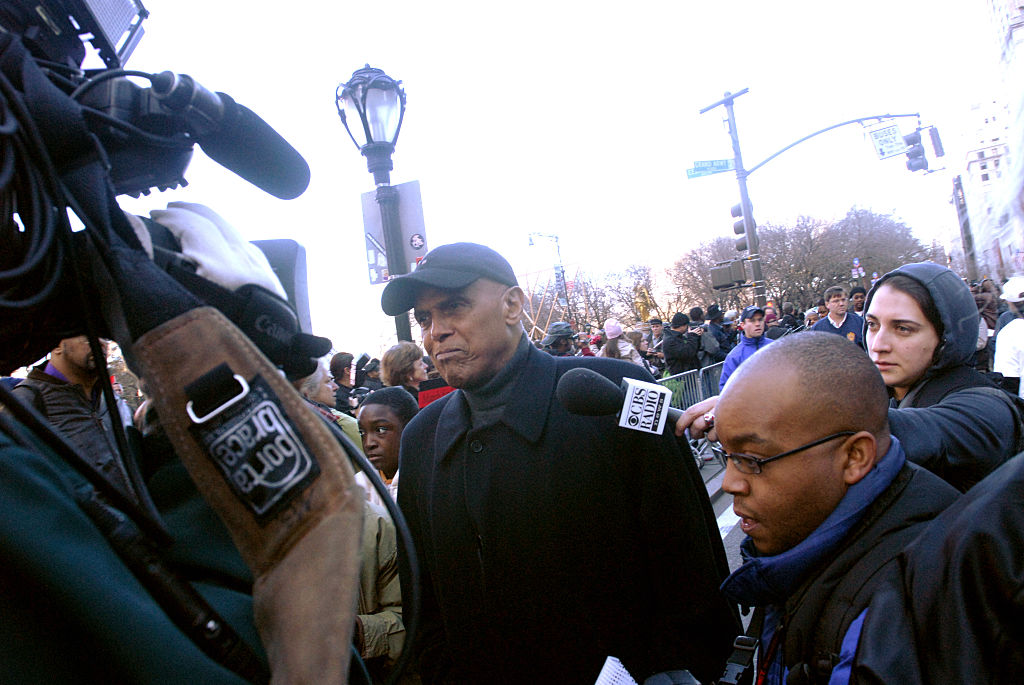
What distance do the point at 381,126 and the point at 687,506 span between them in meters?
4.73

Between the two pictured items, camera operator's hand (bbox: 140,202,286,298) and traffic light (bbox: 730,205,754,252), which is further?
traffic light (bbox: 730,205,754,252)

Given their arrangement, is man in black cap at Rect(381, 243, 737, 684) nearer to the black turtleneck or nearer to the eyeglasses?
the black turtleneck

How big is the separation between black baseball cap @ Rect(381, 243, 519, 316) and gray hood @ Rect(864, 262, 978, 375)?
1.61 m

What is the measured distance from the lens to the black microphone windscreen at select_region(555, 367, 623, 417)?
1.85 metres

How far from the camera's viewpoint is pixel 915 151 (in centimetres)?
1584

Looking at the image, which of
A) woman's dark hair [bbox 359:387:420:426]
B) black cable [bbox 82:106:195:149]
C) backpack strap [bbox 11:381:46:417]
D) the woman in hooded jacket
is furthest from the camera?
woman's dark hair [bbox 359:387:420:426]

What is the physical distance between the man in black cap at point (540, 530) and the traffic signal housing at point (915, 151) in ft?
54.6

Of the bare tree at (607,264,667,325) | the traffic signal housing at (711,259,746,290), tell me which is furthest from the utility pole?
the bare tree at (607,264,667,325)

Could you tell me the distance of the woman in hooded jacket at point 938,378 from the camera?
1973 millimetres

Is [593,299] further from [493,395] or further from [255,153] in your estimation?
[255,153]

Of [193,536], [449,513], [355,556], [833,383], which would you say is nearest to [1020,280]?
[833,383]

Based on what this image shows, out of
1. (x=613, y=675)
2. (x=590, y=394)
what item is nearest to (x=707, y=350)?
(x=590, y=394)

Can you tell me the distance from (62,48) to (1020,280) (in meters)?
1.63

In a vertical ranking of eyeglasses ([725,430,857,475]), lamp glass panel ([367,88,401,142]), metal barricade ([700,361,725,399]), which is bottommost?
metal barricade ([700,361,725,399])
